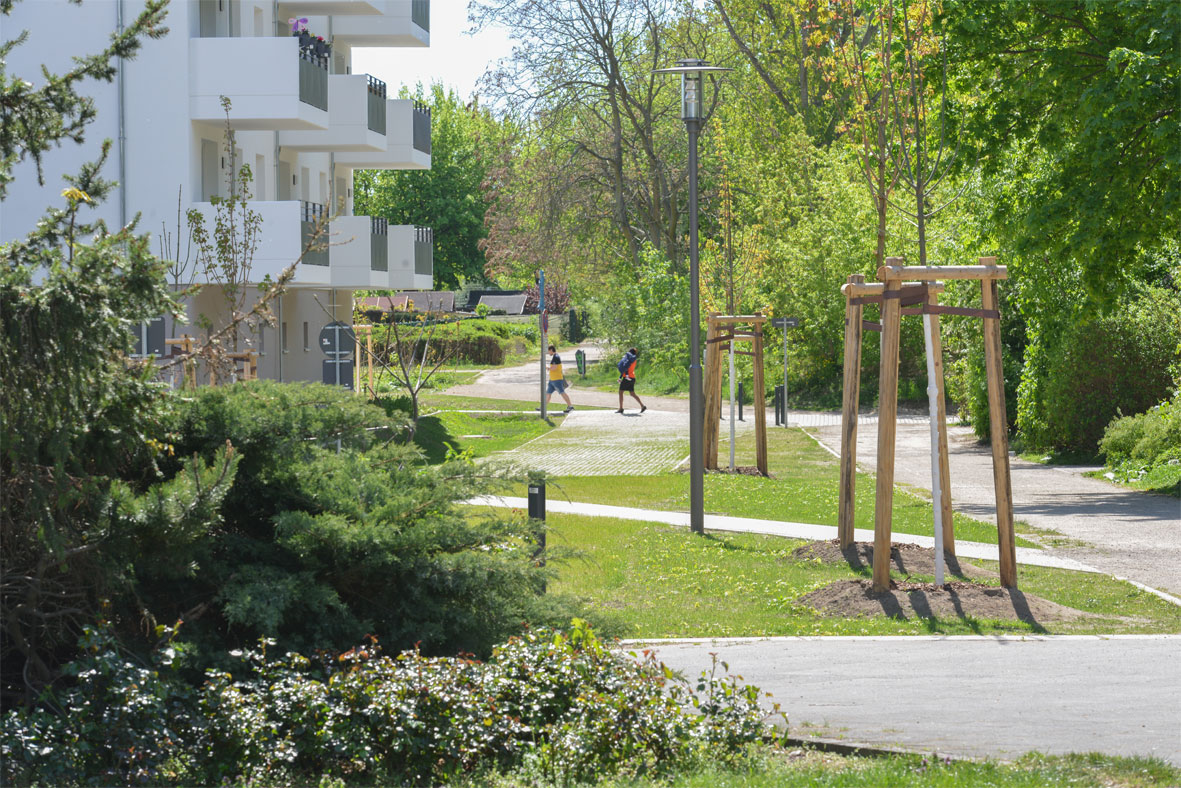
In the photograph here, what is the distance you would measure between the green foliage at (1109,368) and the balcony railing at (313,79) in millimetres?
14138

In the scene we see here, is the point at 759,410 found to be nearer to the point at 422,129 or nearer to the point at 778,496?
the point at 778,496

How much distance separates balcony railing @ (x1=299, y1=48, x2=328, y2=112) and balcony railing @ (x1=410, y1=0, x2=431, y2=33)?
19.2 feet

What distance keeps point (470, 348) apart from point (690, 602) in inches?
2137

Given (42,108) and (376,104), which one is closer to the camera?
(42,108)

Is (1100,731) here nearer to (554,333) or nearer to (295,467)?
(295,467)

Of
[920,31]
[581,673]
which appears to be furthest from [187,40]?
[581,673]

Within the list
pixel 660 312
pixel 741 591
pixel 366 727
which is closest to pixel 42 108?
pixel 366 727

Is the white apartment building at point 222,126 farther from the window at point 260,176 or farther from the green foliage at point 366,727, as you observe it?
the green foliage at point 366,727

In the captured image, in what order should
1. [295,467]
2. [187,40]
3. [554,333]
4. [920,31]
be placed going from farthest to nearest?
1. [554,333]
2. [187,40]
3. [920,31]
4. [295,467]

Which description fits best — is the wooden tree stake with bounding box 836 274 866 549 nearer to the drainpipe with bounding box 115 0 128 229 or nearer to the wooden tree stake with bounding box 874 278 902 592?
the wooden tree stake with bounding box 874 278 902 592

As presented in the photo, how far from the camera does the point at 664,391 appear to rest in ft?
152

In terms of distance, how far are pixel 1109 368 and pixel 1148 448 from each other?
12.6 ft

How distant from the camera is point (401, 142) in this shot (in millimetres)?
31953

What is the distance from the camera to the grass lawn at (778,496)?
51.1 feet
